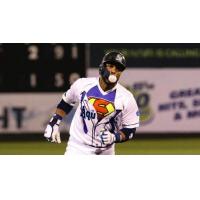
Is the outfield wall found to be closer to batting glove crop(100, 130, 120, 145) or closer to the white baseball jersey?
the white baseball jersey

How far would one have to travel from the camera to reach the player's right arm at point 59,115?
8.23m

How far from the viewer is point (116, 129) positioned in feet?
26.6

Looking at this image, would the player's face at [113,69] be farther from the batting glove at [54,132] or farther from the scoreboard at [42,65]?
the scoreboard at [42,65]

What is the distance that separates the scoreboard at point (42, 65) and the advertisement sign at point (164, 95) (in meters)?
0.94

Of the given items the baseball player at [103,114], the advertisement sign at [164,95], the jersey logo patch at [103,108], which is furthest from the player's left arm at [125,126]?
the advertisement sign at [164,95]

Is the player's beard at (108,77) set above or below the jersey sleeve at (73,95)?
above

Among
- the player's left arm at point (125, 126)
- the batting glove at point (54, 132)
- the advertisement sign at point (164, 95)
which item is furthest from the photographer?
the advertisement sign at point (164, 95)

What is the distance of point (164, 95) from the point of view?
10078 mm

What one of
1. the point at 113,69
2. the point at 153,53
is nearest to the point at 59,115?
the point at 113,69

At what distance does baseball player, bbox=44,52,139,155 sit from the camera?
8031 mm

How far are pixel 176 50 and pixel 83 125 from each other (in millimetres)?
2613

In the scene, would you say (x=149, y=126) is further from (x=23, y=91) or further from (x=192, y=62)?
(x=23, y=91)

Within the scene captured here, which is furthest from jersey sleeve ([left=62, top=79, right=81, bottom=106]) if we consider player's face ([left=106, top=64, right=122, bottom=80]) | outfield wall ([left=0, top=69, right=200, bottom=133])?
outfield wall ([left=0, top=69, right=200, bottom=133])

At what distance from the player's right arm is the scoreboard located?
1351 millimetres
